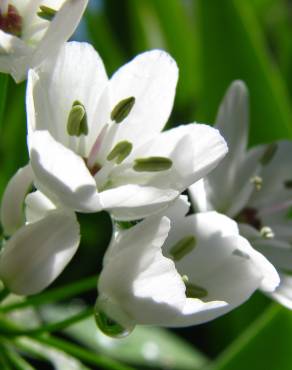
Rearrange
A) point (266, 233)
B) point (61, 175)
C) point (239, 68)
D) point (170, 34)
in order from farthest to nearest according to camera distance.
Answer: point (170, 34) < point (239, 68) < point (266, 233) < point (61, 175)

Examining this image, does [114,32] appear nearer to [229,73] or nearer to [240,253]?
[229,73]

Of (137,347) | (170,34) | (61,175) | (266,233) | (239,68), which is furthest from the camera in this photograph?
(170,34)

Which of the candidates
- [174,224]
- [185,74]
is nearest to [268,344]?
[174,224]

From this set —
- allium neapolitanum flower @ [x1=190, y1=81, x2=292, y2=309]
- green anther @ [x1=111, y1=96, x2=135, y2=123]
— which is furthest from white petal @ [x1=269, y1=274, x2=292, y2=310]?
green anther @ [x1=111, y1=96, x2=135, y2=123]

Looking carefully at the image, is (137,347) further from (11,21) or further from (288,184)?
(11,21)

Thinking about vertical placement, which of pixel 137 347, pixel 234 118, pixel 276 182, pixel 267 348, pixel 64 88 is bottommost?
pixel 137 347

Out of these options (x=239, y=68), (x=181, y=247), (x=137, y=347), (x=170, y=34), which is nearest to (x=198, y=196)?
(x=181, y=247)
